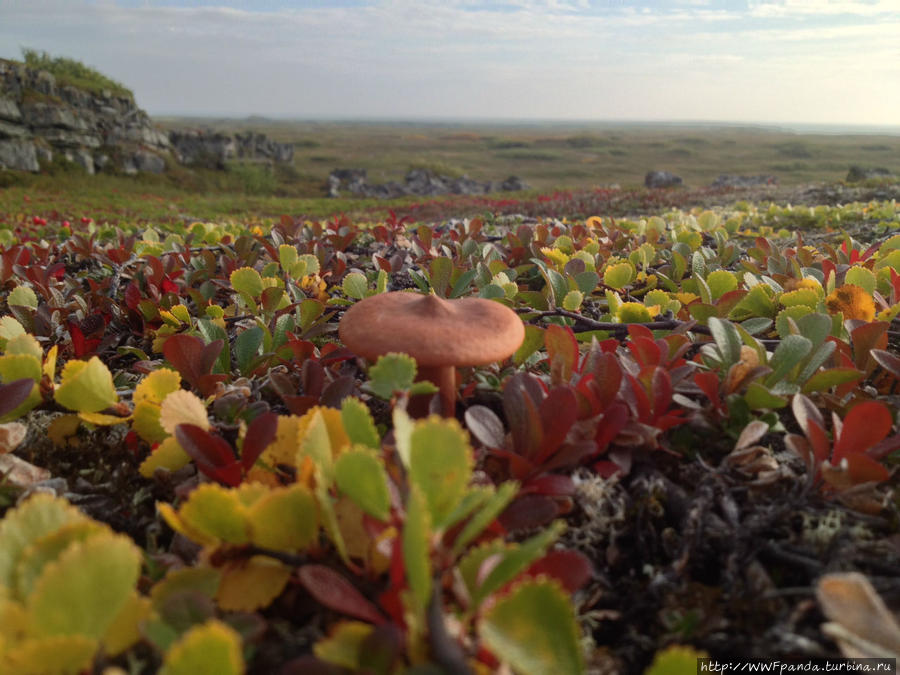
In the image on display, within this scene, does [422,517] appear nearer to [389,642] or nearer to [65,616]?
[389,642]

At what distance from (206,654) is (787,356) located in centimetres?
119

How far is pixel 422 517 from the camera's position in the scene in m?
0.58

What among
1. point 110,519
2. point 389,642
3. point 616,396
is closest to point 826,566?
point 616,396

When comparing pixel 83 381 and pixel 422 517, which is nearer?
pixel 422 517

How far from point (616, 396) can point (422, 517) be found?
0.66m

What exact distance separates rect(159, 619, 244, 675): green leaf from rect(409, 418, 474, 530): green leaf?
0.27m

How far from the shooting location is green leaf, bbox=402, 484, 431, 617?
587 millimetres

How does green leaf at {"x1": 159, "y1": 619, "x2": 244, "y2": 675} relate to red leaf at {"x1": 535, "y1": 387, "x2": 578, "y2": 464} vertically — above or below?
below

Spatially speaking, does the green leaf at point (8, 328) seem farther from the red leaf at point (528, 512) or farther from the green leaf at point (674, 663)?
the green leaf at point (674, 663)

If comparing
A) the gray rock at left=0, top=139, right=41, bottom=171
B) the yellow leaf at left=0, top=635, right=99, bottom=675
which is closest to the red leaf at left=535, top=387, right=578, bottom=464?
the yellow leaf at left=0, top=635, right=99, bottom=675

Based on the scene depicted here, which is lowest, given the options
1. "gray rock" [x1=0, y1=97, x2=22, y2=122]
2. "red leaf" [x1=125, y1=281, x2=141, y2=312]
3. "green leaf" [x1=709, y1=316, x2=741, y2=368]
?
"red leaf" [x1=125, y1=281, x2=141, y2=312]

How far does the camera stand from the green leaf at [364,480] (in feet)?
2.35

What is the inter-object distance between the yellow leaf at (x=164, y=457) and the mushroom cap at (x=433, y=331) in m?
0.38

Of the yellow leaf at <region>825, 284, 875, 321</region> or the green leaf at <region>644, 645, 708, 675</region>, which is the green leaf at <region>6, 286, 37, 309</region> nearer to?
the green leaf at <region>644, 645, 708, 675</region>
